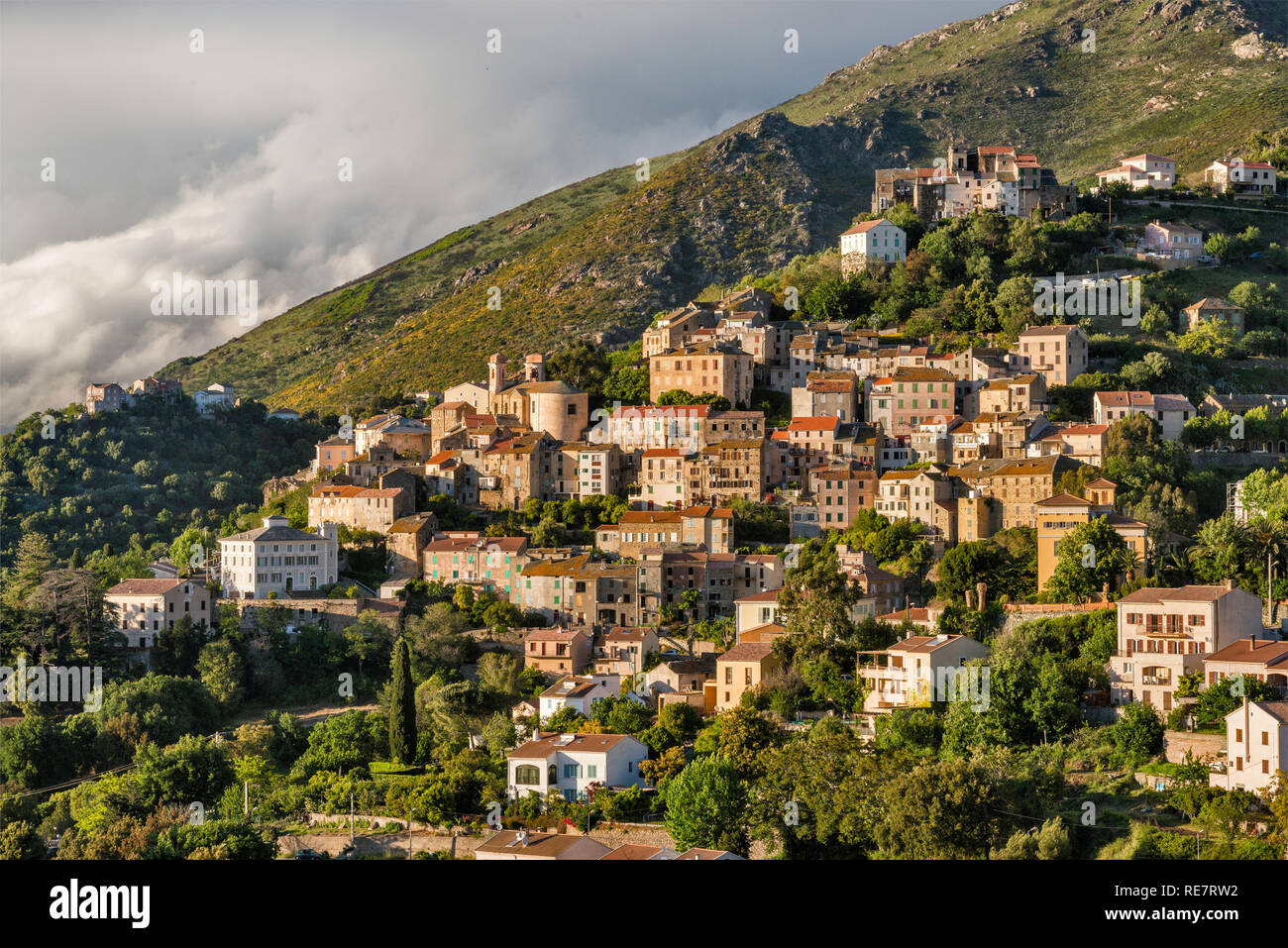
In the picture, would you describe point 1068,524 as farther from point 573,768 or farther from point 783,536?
point 573,768

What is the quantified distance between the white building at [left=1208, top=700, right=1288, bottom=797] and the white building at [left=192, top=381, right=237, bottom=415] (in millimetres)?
61066

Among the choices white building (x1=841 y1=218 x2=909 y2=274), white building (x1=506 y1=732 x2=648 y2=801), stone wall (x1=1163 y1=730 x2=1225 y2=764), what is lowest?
white building (x1=506 y1=732 x2=648 y2=801)

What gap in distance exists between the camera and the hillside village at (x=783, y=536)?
46.5m

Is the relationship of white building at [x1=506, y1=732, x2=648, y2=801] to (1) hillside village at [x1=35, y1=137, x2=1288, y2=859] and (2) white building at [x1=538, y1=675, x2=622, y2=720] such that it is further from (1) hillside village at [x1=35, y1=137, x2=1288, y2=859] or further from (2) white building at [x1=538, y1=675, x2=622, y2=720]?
(2) white building at [x1=538, y1=675, x2=622, y2=720]

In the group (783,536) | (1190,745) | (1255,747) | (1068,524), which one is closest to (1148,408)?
(1068,524)

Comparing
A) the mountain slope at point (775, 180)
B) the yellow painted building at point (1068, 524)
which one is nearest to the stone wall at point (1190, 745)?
the yellow painted building at point (1068, 524)

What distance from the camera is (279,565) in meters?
62.6

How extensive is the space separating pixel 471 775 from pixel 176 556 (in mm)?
26431

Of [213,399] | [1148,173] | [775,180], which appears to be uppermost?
[775,180]

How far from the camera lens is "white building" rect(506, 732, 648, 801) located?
4550 cm

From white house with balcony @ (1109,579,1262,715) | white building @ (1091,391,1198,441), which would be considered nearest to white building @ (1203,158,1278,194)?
white building @ (1091,391,1198,441)

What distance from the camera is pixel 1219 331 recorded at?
75.0 m

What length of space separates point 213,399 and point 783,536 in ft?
131

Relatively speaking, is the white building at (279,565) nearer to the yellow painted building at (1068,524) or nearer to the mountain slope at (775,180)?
the yellow painted building at (1068,524)
